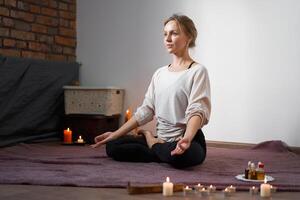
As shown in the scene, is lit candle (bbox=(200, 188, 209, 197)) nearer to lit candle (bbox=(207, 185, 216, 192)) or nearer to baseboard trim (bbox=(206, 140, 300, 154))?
lit candle (bbox=(207, 185, 216, 192))

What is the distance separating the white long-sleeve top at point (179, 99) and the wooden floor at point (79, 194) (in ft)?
1.81

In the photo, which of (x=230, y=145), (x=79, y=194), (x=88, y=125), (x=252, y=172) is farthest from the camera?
(x=88, y=125)

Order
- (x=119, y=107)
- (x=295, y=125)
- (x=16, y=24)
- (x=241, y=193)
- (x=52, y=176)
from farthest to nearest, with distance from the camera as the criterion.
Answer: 1. (x=119, y=107)
2. (x=16, y=24)
3. (x=295, y=125)
4. (x=52, y=176)
5. (x=241, y=193)

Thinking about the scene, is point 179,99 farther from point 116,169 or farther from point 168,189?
point 168,189

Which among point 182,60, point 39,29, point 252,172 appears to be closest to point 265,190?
point 252,172

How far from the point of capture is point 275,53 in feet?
9.89

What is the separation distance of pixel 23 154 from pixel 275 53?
5.69ft

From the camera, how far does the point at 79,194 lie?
1.64 meters

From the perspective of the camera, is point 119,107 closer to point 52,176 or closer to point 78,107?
point 78,107

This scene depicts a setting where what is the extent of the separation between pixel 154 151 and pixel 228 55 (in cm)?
119

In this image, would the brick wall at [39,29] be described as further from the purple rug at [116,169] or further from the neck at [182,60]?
the neck at [182,60]

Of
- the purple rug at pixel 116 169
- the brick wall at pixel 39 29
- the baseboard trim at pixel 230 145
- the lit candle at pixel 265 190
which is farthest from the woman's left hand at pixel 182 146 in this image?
the brick wall at pixel 39 29

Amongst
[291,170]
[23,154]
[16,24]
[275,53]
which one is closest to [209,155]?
[291,170]

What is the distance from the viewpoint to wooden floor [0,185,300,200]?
5.23 feet
